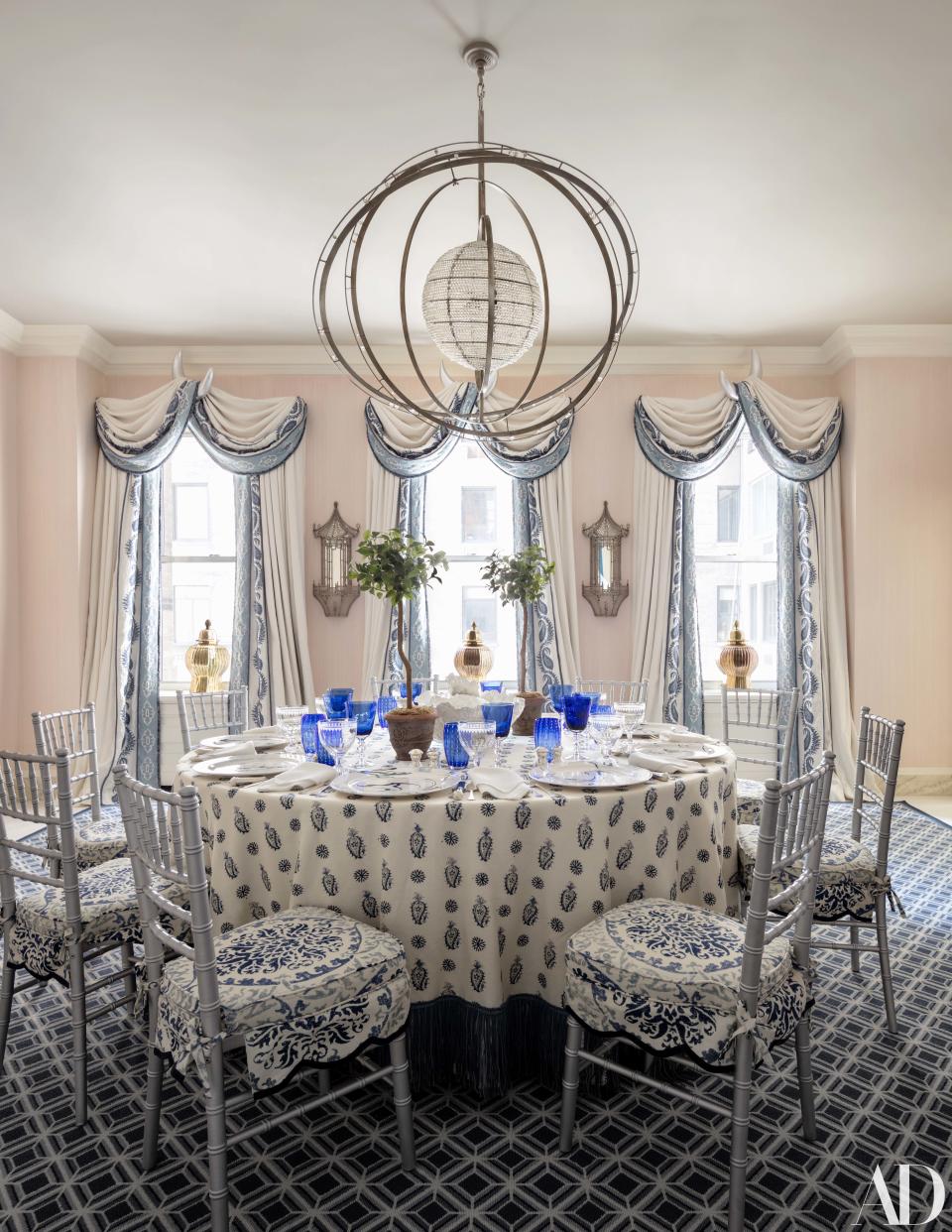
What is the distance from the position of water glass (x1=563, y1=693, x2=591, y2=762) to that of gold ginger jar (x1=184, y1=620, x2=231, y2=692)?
3447 millimetres

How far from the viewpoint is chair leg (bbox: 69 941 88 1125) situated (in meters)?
2.06

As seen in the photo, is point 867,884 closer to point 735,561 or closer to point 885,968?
point 885,968

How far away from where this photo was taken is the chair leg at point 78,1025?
2062 millimetres

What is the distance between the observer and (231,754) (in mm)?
2580

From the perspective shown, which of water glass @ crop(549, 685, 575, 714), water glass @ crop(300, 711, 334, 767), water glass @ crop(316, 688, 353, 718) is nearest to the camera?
water glass @ crop(300, 711, 334, 767)

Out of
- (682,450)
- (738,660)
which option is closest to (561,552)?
(682,450)

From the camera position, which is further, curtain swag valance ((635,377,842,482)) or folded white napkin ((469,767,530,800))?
curtain swag valance ((635,377,842,482))

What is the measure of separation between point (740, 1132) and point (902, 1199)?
1.58 ft

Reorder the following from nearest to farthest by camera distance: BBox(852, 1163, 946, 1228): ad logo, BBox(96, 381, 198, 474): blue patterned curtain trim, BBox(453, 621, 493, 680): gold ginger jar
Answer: BBox(852, 1163, 946, 1228): ad logo < BBox(453, 621, 493, 680): gold ginger jar < BBox(96, 381, 198, 474): blue patterned curtain trim

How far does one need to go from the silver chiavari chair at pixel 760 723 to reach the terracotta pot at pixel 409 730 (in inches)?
50.9

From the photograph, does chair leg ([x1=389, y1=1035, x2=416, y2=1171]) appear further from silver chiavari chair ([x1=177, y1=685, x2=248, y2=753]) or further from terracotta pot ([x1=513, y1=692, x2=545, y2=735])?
silver chiavari chair ([x1=177, y1=685, x2=248, y2=753])

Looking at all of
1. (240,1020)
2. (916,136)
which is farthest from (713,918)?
(916,136)

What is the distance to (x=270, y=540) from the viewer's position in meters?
5.46

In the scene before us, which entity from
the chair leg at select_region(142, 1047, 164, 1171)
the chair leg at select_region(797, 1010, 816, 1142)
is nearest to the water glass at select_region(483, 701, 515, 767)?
the chair leg at select_region(797, 1010, 816, 1142)
